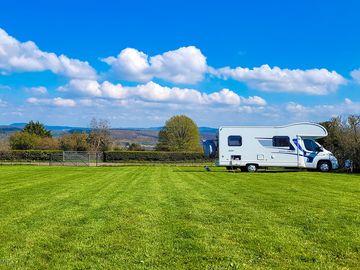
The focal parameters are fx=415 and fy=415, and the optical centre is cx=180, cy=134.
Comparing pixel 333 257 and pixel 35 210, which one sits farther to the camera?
pixel 35 210

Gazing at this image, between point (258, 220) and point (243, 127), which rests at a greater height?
point (243, 127)

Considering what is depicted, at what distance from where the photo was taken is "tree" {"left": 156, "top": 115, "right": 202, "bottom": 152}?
6531 centimetres

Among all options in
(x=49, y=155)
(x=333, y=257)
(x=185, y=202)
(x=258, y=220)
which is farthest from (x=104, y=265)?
(x=49, y=155)

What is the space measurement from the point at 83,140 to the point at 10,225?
2103 inches

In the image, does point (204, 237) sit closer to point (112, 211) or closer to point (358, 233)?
point (358, 233)

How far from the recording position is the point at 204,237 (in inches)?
261

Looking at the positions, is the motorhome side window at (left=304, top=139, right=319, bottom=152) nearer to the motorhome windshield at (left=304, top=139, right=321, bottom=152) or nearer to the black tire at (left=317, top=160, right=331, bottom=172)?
the motorhome windshield at (left=304, top=139, right=321, bottom=152)

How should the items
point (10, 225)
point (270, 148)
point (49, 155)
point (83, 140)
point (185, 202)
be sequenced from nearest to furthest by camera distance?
1. point (10, 225)
2. point (185, 202)
3. point (270, 148)
4. point (49, 155)
5. point (83, 140)

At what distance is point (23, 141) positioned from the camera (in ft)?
190

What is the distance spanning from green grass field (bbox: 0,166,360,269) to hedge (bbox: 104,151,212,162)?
38.1 metres

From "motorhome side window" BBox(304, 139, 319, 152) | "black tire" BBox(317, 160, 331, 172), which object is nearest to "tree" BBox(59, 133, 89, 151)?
"motorhome side window" BBox(304, 139, 319, 152)

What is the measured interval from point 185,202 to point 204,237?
4.06 m

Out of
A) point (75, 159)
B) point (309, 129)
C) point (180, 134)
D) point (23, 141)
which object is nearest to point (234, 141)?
point (309, 129)

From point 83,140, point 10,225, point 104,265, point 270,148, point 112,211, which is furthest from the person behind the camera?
point 83,140
